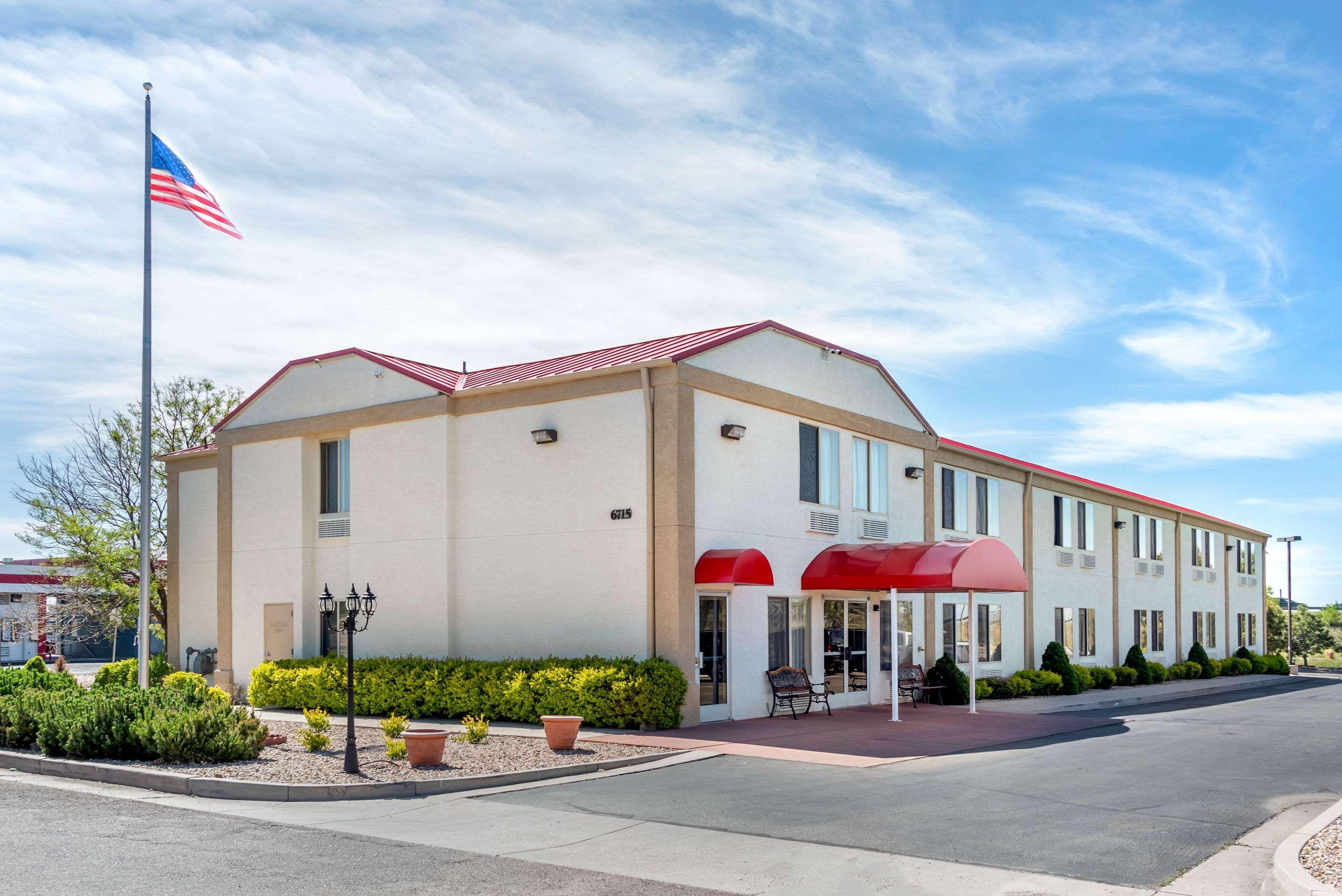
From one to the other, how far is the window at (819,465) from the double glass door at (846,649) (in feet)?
6.66

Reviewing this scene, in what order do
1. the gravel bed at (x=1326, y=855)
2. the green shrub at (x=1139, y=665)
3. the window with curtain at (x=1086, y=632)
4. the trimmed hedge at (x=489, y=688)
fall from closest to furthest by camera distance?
1. the gravel bed at (x=1326, y=855)
2. the trimmed hedge at (x=489, y=688)
3. the window with curtain at (x=1086, y=632)
4. the green shrub at (x=1139, y=665)

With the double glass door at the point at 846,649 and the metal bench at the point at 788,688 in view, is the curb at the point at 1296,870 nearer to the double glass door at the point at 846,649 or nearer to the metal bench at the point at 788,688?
the metal bench at the point at 788,688

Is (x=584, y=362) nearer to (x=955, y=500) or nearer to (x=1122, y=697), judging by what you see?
(x=955, y=500)

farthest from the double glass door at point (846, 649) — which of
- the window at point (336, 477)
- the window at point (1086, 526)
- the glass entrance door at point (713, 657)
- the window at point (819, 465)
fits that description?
the window at point (1086, 526)

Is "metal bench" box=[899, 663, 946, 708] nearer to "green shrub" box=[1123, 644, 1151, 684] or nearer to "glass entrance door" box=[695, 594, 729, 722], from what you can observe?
"glass entrance door" box=[695, 594, 729, 722]

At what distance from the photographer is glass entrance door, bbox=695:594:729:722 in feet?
63.5

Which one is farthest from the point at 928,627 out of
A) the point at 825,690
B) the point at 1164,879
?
the point at 1164,879

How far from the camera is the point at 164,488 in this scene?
121ft

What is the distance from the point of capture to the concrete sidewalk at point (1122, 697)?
2512cm

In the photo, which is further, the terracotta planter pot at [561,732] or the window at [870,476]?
the window at [870,476]

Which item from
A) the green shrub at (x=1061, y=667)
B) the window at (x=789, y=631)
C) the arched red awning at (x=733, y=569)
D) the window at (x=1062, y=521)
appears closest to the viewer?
the arched red awning at (x=733, y=569)

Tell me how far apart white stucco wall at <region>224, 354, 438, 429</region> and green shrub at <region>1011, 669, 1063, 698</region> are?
628 inches

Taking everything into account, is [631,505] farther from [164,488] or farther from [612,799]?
[164,488]

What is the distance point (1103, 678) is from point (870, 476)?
43.4ft
